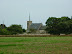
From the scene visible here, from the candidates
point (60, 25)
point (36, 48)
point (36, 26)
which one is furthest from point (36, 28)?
point (36, 48)

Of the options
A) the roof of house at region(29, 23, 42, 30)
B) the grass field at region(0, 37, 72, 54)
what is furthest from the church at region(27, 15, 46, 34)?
the grass field at region(0, 37, 72, 54)

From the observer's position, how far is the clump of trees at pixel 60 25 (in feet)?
169

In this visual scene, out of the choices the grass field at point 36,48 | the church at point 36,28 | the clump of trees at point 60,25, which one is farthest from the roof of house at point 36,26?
the grass field at point 36,48

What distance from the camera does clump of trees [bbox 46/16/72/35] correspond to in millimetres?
51625

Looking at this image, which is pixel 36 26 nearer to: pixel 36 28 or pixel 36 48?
pixel 36 28

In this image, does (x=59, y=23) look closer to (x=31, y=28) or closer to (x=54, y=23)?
(x=54, y=23)

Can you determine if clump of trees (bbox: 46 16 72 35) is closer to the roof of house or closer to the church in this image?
the church

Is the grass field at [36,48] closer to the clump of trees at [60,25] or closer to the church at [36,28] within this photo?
the clump of trees at [60,25]

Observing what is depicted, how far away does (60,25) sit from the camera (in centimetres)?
5169

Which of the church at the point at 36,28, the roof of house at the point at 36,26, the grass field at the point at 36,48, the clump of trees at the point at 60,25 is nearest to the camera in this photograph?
the grass field at the point at 36,48

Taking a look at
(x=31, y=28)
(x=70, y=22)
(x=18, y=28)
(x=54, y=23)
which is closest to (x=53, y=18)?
(x=54, y=23)

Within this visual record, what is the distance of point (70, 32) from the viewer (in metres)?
52.1

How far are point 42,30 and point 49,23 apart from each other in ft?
83.9

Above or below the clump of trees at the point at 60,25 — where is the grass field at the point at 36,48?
below
